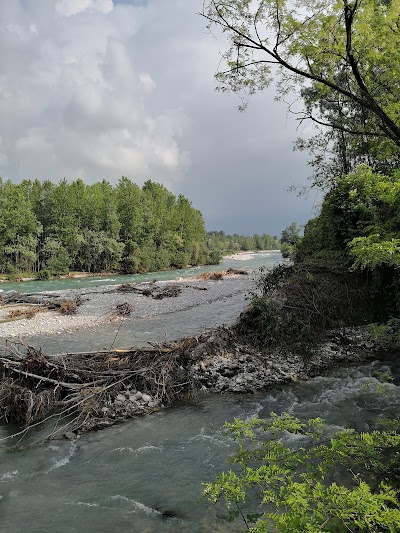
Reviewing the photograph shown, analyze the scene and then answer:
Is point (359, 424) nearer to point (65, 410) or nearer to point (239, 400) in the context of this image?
point (239, 400)

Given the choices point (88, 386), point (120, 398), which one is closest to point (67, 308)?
point (88, 386)

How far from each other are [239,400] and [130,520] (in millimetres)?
4705

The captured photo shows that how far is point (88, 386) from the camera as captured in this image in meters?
9.48

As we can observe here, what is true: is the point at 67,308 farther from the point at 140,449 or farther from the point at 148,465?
the point at 148,465

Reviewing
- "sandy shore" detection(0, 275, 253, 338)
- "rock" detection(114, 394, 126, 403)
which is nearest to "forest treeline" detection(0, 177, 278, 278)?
"sandy shore" detection(0, 275, 253, 338)

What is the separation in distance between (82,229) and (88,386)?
62.0m

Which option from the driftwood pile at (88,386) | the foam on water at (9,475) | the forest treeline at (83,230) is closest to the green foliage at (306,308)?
the driftwood pile at (88,386)

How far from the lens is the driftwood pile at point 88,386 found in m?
8.87

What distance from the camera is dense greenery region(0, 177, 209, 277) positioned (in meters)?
59.4

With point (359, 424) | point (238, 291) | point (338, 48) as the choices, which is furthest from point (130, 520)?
point (238, 291)

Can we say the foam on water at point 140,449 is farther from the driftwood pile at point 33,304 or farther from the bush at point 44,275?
the bush at point 44,275

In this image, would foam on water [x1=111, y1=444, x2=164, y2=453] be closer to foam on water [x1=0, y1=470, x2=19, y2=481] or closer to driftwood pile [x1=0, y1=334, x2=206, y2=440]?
driftwood pile [x1=0, y1=334, x2=206, y2=440]

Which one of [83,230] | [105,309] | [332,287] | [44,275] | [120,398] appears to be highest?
[83,230]

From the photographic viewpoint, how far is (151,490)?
6363 millimetres
